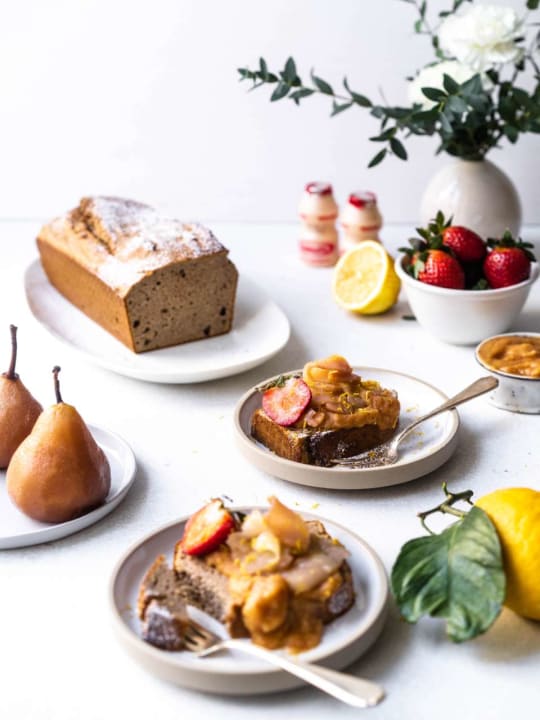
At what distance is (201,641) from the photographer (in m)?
1.15

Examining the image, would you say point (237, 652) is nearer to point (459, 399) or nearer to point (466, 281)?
point (459, 399)

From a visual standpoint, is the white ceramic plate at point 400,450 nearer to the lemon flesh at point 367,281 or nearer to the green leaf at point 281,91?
the lemon flesh at point 367,281

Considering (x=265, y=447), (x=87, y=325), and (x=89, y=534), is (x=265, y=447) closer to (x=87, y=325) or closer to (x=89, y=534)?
(x=89, y=534)

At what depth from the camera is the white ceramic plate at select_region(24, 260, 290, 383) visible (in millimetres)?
1865

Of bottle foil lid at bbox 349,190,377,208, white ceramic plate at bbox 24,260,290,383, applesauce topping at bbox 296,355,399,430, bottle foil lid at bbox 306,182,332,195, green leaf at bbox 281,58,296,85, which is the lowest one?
white ceramic plate at bbox 24,260,290,383

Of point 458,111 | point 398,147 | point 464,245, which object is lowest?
point 464,245

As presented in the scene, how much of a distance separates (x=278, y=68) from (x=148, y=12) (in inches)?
15.4

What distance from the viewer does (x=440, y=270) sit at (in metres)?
1.96

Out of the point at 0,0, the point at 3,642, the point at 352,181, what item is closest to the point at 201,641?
the point at 3,642

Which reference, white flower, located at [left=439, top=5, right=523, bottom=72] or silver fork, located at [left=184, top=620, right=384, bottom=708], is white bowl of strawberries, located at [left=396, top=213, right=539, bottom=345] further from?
silver fork, located at [left=184, top=620, right=384, bottom=708]

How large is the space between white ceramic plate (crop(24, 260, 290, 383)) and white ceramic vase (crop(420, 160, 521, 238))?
1.70 feet

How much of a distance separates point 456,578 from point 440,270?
0.91 meters

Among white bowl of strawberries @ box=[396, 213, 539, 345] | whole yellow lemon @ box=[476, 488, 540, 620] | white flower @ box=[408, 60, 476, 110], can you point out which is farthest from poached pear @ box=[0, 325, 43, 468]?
white flower @ box=[408, 60, 476, 110]

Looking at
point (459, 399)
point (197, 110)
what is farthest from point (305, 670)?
point (197, 110)
